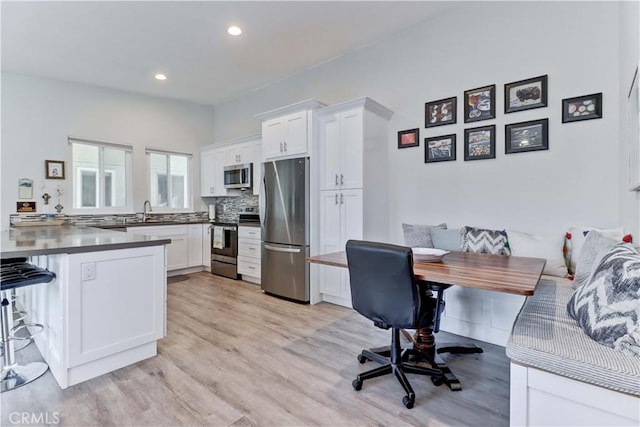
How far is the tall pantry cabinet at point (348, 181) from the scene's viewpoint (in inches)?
133

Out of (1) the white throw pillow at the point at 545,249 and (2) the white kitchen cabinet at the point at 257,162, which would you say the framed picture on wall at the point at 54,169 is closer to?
(2) the white kitchen cabinet at the point at 257,162

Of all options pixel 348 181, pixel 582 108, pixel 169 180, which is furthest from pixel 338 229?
pixel 169 180

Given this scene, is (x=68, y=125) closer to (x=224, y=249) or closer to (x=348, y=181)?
(x=224, y=249)

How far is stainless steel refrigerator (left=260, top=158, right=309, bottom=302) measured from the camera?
146 inches

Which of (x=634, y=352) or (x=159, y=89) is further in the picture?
(x=159, y=89)

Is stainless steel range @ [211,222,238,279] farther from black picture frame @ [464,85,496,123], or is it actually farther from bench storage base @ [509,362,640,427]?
bench storage base @ [509,362,640,427]

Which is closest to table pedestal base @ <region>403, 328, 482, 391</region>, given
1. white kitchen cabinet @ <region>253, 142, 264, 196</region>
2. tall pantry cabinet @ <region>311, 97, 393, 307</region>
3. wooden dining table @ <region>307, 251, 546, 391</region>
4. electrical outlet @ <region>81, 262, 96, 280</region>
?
wooden dining table @ <region>307, 251, 546, 391</region>

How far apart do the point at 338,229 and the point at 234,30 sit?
244cm

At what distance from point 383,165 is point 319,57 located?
1.74 meters

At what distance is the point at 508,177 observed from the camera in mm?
2863

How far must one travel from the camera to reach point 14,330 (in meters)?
2.12

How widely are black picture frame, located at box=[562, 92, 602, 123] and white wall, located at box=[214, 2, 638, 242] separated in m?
0.04

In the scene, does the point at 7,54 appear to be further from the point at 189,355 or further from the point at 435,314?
the point at 435,314

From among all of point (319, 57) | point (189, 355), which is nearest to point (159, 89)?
point (319, 57)
